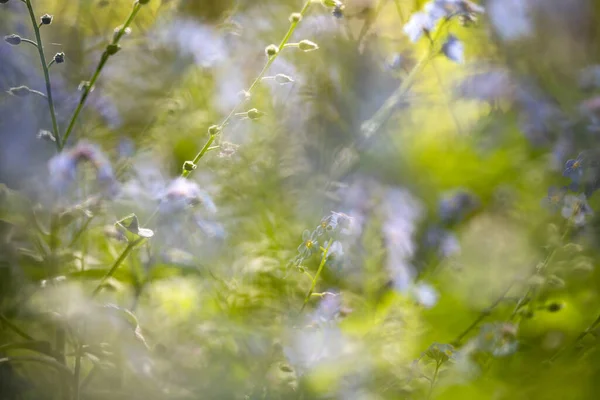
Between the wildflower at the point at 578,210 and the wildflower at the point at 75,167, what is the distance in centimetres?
49

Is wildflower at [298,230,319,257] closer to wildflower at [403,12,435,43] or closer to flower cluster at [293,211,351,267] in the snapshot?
flower cluster at [293,211,351,267]

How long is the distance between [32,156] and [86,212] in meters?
0.15

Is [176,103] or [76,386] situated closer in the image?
[76,386]

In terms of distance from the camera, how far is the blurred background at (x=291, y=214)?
502 mm

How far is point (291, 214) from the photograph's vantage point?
682 mm

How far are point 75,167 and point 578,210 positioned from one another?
1.75ft

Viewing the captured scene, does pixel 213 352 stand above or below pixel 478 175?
below

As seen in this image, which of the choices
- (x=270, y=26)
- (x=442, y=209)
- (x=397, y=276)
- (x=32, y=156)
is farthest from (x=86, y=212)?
(x=442, y=209)

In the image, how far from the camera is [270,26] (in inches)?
33.9

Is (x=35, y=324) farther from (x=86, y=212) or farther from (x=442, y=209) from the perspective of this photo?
(x=442, y=209)

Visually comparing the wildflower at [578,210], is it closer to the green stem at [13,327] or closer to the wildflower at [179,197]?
the wildflower at [179,197]

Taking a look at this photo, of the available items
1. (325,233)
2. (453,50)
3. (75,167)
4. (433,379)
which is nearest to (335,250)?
(325,233)

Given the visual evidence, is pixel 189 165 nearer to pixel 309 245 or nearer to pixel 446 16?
pixel 309 245

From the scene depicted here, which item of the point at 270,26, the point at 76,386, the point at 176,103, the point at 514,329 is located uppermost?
the point at 270,26
